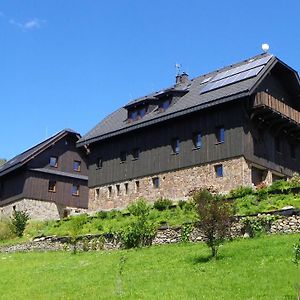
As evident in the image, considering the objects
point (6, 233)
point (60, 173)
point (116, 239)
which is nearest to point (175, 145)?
point (6, 233)

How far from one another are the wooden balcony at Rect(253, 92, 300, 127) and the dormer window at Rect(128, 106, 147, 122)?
9251mm

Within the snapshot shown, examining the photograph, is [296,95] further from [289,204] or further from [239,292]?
[239,292]

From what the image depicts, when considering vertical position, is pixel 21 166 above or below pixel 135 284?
above

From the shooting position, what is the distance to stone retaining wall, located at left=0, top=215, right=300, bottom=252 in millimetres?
23172

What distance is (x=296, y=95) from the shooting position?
39.9m

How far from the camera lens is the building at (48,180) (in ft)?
157

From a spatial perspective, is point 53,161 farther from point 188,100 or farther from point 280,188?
point 280,188

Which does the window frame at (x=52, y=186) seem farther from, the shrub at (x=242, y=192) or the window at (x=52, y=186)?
the shrub at (x=242, y=192)

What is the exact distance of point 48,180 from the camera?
49.1 metres

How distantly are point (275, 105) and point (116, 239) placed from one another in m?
14.0

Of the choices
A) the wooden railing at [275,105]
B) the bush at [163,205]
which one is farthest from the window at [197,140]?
the bush at [163,205]

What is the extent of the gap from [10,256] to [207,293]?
16558 mm

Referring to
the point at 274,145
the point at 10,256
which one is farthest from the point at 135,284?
the point at 274,145

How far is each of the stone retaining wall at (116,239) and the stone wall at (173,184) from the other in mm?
9150
